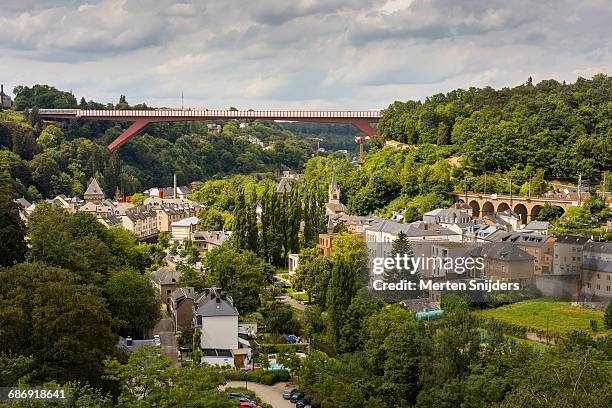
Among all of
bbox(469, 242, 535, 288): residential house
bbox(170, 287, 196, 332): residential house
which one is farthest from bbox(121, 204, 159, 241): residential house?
bbox(469, 242, 535, 288): residential house

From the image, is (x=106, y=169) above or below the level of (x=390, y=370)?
above

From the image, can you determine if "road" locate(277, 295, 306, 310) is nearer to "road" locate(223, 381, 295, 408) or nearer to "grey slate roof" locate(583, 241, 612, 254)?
"road" locate(223, 381, 295, 408)

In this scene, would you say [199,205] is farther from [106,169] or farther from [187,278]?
[187,278]

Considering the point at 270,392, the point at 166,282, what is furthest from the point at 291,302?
the point at 270,392

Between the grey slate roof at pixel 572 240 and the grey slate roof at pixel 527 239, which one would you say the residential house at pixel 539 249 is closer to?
the grey slate roof at pixel 527 239

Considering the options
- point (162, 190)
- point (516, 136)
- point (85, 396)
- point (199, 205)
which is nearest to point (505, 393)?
point (85, 396)

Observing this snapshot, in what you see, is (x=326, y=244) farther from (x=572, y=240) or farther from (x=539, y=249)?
(x=572, y=240)

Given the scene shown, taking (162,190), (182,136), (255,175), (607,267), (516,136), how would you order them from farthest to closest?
1. (182,136)
2. (255,175)
3. (162,190)
4. (516,136)
5. (607,267)
